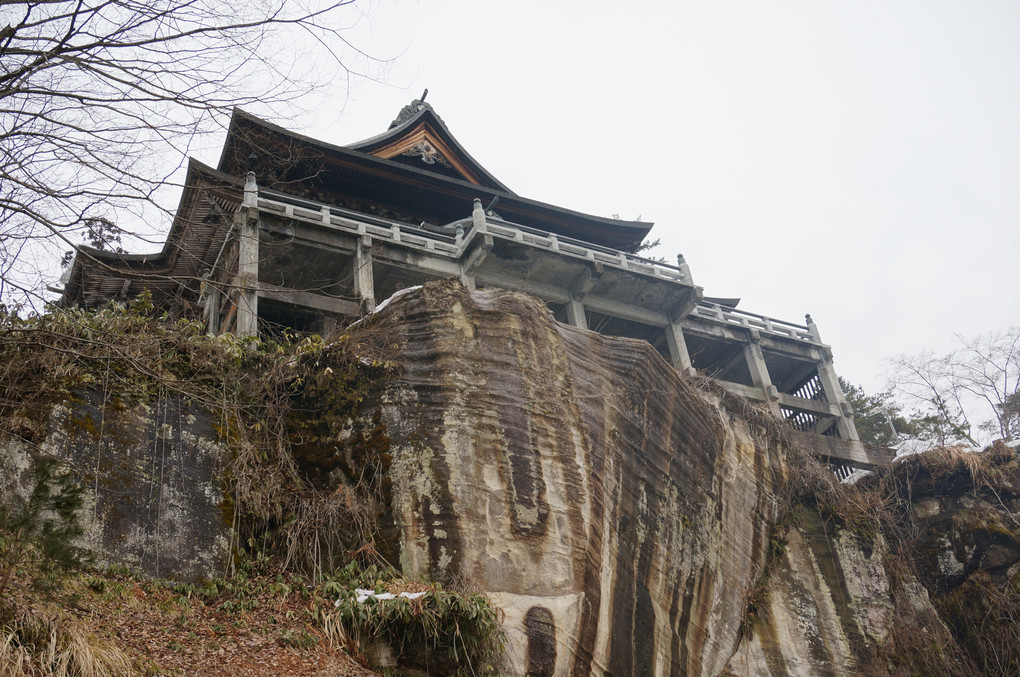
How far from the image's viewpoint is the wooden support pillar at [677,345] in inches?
826

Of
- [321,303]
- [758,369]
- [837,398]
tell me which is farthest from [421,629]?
[837,398]

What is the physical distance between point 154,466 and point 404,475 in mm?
3135

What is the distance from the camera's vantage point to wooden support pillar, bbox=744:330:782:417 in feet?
70.6

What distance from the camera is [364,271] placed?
59.1 feet

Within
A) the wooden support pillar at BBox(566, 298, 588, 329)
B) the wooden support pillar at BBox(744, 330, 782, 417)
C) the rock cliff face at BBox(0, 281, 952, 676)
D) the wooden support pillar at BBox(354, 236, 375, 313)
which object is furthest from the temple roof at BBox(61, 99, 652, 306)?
the rock cliff face at BBox(0, 281, 952, 676)

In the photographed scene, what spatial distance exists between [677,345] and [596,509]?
33.7ft

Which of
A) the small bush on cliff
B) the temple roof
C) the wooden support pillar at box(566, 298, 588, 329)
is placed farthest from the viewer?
the wooden support pillar at box(566, 298, 588, 329)

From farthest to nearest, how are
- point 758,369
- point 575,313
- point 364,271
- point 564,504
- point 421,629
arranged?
point 758,369
point 575,313
point 364,271
point 564,504
point 421,629

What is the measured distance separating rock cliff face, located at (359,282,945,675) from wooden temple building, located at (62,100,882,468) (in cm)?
408

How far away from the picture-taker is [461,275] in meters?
19.5

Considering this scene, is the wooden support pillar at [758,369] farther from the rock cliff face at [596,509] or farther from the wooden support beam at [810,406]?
the rock cliff face at [596,509]

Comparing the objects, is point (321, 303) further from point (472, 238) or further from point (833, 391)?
point (833, 391)

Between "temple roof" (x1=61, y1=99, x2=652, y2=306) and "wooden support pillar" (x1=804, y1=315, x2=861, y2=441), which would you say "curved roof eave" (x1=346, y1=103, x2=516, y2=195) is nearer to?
"temple roof" (x1=61, y1=99, x2=652, y2=306)

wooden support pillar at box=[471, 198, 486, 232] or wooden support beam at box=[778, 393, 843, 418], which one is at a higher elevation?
wooden support pillar at box=[471, 198, 486, 232]
